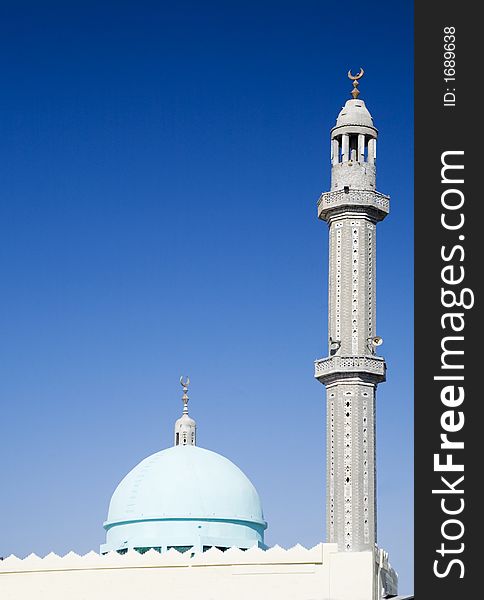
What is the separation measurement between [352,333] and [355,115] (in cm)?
Answer: 586

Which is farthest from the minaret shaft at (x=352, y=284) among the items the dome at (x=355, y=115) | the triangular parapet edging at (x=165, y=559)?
the triangular parapet edging at (x=165, y=559)

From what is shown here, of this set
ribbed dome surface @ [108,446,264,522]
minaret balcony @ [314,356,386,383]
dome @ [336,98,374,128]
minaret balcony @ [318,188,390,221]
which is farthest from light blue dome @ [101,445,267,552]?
dome @ [336,98,374,128]

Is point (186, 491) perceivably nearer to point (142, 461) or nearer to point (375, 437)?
point (142, 461)

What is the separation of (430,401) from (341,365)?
40.5ft

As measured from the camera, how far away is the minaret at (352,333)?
3372 centimetres

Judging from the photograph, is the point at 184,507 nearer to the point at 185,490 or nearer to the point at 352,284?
the point at 185,490

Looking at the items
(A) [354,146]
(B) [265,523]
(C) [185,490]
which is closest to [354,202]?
(A) [354,146]

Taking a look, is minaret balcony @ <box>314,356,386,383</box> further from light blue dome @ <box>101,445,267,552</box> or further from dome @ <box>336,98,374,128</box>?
dome @ <box>336,98,374,128</box>

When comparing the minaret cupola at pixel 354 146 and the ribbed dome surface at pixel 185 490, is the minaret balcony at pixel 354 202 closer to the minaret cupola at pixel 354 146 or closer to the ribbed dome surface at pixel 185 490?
the minaret cupola at pixel 354 146

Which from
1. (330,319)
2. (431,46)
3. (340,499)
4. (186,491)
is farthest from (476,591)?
(186,491)

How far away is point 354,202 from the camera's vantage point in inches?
1400

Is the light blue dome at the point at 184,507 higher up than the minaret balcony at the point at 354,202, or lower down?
lower down

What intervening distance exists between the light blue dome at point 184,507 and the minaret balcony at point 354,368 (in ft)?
18.3

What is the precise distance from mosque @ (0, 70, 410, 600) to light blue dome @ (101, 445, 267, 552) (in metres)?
0.04
